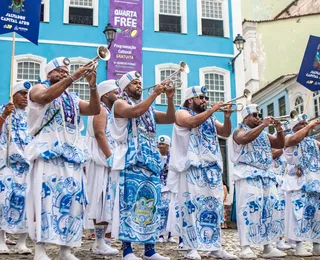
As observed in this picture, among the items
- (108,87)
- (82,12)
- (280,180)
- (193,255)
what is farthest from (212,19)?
(193,255)

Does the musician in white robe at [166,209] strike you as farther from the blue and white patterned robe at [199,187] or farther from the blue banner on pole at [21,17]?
the blue banner on pole at [21,17]

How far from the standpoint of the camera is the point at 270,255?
7039mm

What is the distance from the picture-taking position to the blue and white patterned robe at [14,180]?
7070 mm

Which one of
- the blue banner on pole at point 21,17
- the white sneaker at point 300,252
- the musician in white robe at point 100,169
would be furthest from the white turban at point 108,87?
the white sneaker at point 300,252

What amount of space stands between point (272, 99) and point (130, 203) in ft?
86.9

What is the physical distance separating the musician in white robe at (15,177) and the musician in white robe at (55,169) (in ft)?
5.23

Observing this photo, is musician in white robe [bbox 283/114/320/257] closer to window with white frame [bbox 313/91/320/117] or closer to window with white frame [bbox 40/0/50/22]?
window with white frame [bbox 40/0/50/22]

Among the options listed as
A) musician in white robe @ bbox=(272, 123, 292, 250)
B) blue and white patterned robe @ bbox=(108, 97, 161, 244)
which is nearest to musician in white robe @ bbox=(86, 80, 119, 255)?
blue and white patterned robe @ bbox=(108, 97, 161, 244)

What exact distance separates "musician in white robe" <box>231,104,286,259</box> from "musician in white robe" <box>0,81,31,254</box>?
3.01 meters

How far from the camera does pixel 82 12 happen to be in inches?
829

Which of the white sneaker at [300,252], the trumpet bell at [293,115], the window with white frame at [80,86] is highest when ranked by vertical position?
the window with white frame at [80,86]

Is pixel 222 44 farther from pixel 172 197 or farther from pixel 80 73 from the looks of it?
pixel 80 73

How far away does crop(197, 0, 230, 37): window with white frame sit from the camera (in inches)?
872

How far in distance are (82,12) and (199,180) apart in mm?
15830
